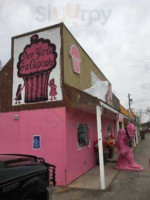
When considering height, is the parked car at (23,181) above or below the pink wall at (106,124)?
below

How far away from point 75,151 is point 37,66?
3.47 m

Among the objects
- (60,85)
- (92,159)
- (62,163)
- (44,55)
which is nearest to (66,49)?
(44,55)

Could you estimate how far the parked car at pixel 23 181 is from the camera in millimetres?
2635

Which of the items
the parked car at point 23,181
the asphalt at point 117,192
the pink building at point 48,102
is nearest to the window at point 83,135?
the pink building at point 48,102

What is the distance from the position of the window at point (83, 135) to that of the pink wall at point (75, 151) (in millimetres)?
182

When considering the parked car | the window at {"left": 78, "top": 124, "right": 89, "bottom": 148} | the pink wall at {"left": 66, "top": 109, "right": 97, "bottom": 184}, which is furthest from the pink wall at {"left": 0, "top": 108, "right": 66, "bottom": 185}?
the parked car

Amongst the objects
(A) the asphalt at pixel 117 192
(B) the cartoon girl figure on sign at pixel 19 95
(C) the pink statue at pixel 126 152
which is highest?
(B) the cartoon girl figure on sign at pixel 19 95

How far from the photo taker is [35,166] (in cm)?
342

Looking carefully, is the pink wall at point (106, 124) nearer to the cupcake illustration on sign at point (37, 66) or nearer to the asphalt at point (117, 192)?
the asphalt at point (117, 192)

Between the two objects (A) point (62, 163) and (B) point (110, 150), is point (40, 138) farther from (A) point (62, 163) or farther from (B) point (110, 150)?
(B) point (110, 150)

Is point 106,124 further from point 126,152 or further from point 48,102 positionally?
point 48,102

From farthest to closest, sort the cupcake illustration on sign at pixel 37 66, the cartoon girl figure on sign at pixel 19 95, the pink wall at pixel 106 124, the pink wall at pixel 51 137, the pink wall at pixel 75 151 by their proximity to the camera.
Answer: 1. the pink wall at pixel 106 124
2. the cartoon girl figure on sign at pixel 19 95
3. the cupcake illustration on sign at pixel 37 66
4. the pink wall at pixel 75 151
5. the pink wall at pixel 51 137

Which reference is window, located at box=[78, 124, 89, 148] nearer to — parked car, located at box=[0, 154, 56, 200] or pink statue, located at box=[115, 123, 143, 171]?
pink statue, located at box=[115, 123, 143, 171]

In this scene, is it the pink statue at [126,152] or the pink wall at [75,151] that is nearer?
the pink wall at [75,151]
